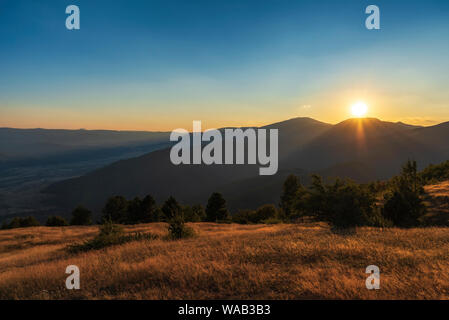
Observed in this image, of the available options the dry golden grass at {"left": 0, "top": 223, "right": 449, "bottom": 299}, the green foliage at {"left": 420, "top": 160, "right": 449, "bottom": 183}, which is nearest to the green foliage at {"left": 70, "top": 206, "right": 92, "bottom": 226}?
the dry golden grass at {"left": 0, "top": 223, "right": 449, "bottom": 299}

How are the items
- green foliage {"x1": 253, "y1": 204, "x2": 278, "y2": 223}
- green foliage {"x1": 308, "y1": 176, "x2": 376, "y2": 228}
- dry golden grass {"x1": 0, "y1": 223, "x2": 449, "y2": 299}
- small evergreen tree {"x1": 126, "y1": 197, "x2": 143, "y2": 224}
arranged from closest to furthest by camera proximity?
dry golden grass {"x1": 0, "y1": 223, "x2": 449, "y2": 299} < green foliage {"x1": 308, "y1": 176, "x2": 376, "y2": 228} < green foliage {"x1": 253, "y1": 204, "x2": 278, "y2": 223} < small evergreen tree {"x1": 126, "y1": 197, "x2": 143, "y2": 224}

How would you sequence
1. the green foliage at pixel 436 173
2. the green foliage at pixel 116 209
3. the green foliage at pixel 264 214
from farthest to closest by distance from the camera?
the green foliage at pixel 116 209 → the green foliage at pixel 264 214 → the green foliage at pixel 436 173

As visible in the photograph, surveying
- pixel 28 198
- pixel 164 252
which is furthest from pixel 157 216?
pixel 28 198

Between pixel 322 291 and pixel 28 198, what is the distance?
23303 cm

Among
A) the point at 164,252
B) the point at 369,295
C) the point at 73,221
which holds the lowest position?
the point at 73,221

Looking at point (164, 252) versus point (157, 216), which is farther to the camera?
point (157, 216)

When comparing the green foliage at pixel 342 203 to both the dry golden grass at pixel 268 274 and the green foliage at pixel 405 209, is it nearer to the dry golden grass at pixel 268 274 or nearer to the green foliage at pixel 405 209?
the green foliage at pixel 405 209

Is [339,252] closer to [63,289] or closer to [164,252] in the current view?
A: [164,252]

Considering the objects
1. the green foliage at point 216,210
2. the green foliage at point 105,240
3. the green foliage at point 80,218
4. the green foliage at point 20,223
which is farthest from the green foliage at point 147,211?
the green foliage at point 105,240

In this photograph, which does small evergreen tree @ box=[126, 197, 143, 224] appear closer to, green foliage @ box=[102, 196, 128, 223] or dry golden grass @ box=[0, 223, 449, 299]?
green foliage @ box=[102, 196, 128, 223]

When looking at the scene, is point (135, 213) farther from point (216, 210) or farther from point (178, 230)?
point (178, 230)

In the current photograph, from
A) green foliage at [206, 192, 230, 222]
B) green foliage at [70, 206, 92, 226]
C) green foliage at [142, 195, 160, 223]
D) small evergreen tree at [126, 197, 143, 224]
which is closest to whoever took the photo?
green foliage at [206, 192, 230, 222]
